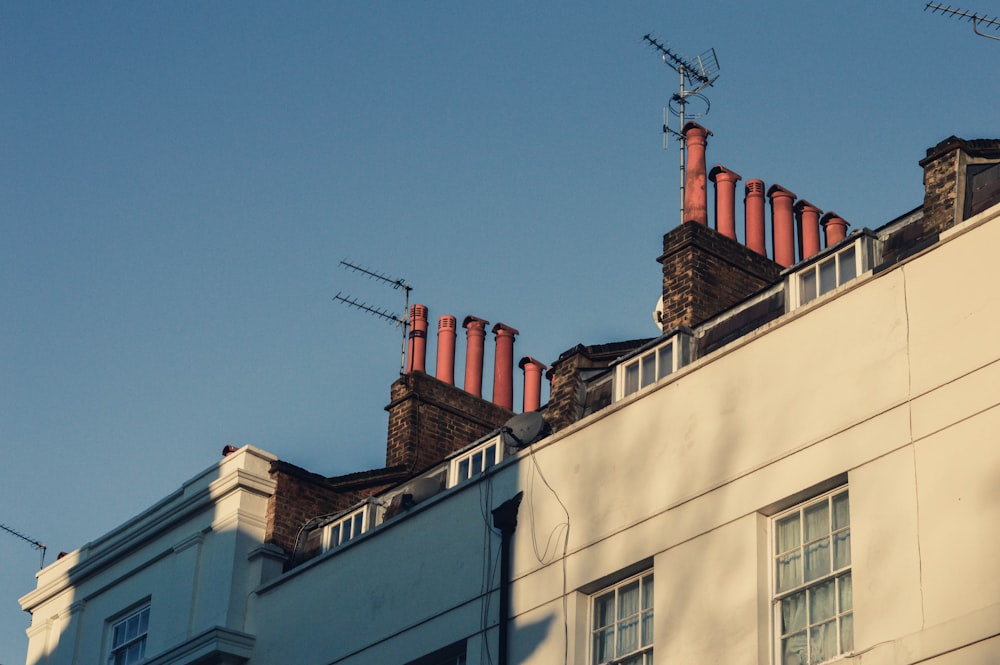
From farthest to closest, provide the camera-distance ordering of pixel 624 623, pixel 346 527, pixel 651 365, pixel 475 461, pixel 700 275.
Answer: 1. pixel 346 527
2. pixel 700 275
3. pixel 475 461
4. pixel 651 365
5. pixel 624 623

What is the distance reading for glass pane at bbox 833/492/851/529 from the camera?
1701 centimetres

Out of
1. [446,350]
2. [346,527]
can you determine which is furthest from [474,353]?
[346,527]

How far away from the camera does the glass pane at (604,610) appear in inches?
768

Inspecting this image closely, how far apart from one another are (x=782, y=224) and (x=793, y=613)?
1102 centimetres

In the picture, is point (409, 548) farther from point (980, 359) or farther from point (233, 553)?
point (980, 359)

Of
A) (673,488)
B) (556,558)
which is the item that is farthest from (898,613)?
(556,558)

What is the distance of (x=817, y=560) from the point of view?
17.1 metres

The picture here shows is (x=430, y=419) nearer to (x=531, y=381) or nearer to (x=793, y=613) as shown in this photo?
(x=531, y=381)

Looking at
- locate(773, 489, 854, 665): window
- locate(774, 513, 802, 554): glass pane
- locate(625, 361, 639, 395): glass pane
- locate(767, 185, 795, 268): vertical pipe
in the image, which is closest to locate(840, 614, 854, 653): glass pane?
locate(773, 489, 854, 665): window

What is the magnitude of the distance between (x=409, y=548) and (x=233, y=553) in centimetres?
425

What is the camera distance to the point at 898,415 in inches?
658

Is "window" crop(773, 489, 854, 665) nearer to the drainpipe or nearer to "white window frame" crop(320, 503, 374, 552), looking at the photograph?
the drainpipe

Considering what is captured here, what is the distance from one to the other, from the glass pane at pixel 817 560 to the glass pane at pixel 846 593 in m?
0.25

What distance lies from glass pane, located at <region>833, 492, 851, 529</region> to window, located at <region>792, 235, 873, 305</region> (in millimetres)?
2639
